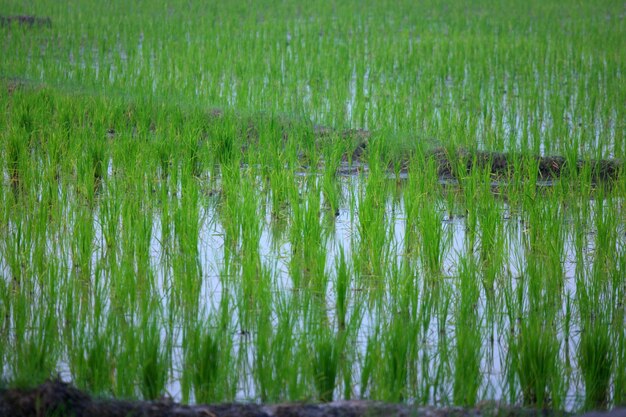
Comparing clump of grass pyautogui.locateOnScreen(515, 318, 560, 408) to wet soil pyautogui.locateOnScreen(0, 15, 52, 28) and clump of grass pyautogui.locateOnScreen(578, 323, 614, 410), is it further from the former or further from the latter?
wet soil pyautogui.locateOnScreen(0, 15, 52, 28)

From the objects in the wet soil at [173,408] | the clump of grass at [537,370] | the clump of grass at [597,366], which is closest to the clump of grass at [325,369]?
the wet soil at [173,408]

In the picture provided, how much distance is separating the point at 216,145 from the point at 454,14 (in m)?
9.54

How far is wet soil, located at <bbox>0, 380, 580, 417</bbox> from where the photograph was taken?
2244 millimetres

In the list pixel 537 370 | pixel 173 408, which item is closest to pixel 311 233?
pixel 537 370

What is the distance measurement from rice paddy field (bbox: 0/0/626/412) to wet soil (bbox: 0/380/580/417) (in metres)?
0.11

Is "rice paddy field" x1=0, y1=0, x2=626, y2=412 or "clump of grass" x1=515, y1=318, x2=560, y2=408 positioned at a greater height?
"rice paddy field" x1=0, y1=0, x2=626, y2=412

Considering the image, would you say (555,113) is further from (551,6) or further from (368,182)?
(551,6)

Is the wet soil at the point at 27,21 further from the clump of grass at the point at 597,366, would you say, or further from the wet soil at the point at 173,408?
the clump of grass at the point at 597,366

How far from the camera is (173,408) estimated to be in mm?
2352

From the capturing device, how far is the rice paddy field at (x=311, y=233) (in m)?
2.69

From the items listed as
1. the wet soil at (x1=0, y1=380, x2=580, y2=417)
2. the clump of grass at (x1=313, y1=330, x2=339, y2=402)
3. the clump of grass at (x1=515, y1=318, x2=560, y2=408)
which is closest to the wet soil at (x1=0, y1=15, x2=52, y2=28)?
the clump of grass at (x1=313, y1=330, x2=339, y2=402)

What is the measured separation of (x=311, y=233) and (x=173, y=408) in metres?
1.62

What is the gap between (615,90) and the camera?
299 inches

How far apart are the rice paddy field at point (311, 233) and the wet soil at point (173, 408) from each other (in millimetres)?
110
